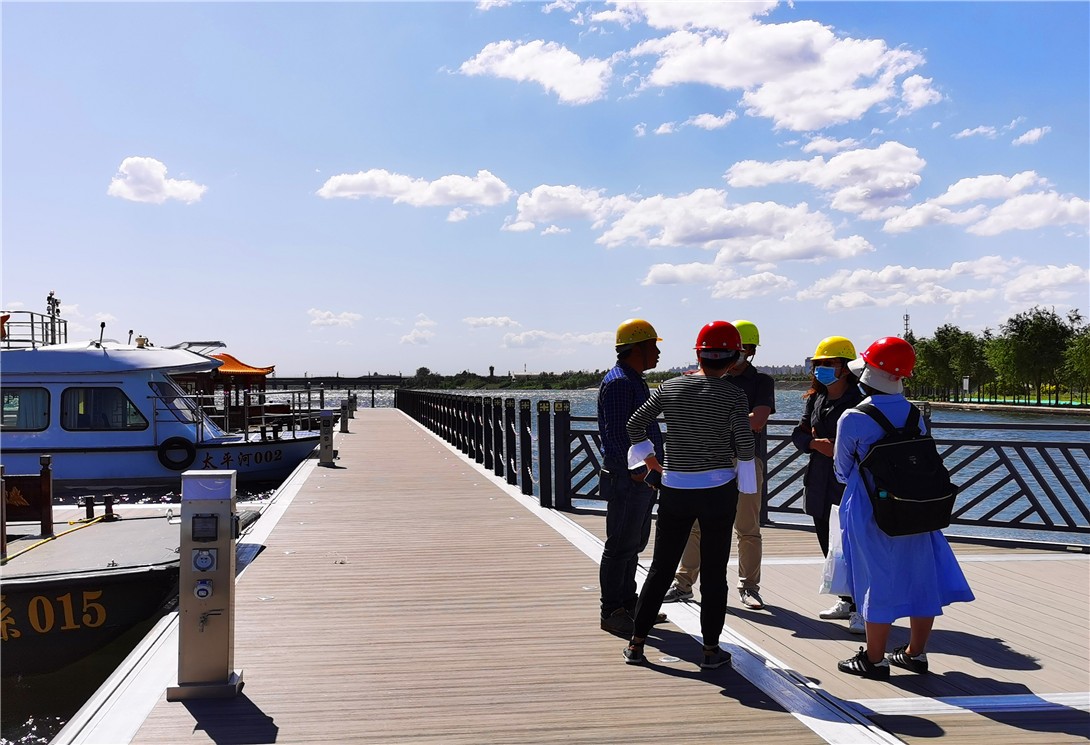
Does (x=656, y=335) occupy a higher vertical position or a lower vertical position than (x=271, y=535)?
higher

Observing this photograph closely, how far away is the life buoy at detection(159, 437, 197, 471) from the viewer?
61.1 ft

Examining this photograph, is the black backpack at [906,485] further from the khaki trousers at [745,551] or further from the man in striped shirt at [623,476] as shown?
the khaki trousers at [745,551]

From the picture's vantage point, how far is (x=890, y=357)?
15.0 ft

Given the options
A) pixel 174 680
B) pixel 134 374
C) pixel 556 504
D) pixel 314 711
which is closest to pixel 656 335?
pixel 314 711

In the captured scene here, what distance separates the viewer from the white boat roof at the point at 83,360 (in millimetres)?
17984

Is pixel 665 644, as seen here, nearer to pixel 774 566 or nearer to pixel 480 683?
pixel 480 683

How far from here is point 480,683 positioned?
468 centimetres

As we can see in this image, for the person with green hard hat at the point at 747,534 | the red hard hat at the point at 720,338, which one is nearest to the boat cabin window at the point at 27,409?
the person with green hard hat at the point at 747,534

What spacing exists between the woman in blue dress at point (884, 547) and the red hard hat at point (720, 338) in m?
0.66

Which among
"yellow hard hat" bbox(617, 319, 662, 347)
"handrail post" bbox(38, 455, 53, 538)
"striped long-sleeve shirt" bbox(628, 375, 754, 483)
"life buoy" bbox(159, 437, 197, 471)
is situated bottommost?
"life buoy" bbox(159, 437, 197, 471)

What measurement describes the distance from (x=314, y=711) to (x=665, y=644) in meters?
2.05

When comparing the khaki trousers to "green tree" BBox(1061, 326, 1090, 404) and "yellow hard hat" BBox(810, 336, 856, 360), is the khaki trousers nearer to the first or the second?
"yellow hard hat" BBox(810, 336, 856, 360)

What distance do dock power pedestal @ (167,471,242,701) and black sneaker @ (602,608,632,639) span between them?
2188mm

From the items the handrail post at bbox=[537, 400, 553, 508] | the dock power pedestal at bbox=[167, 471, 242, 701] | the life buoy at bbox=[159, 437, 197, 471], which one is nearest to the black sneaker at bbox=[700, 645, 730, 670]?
the dock power pedestal at bbox=[167, 471, 242, 701]
